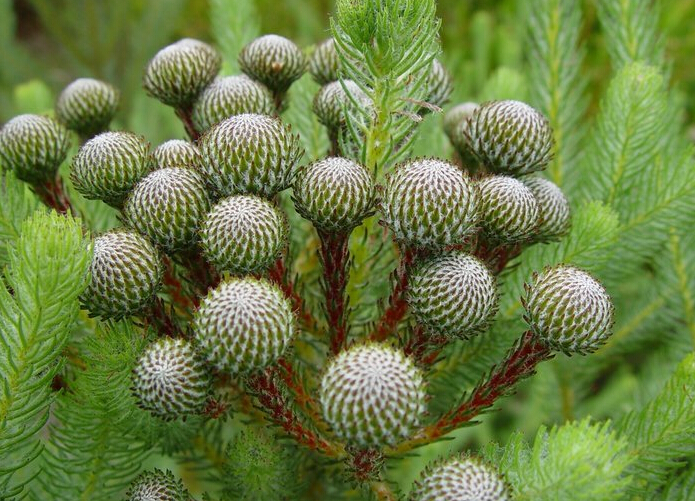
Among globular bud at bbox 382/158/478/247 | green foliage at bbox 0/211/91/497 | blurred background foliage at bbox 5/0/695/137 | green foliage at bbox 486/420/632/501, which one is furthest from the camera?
blurred background foliage at bbox 5/0/695/137

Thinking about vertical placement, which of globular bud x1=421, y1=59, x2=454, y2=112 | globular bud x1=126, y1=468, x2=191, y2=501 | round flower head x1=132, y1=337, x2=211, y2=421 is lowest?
globular bud x1=126, y1=468, x2=191, y2=501

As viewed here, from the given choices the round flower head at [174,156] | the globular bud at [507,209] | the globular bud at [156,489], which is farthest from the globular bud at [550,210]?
the globular bud at [156,489]

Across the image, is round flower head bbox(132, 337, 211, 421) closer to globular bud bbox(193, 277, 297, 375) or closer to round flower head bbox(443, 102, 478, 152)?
globular bud bbox(193, 277, 297, 375)

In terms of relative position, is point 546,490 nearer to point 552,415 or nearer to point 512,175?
point 512,175

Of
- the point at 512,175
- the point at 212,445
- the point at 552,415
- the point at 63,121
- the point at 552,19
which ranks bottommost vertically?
the point at 552,415

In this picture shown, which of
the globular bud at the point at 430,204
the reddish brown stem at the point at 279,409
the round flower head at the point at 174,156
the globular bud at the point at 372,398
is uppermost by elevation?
the globular bud at the point at 430,204

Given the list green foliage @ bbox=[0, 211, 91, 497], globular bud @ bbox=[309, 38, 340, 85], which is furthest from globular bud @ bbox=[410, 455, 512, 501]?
globular bud @ bbox=[309, 38, 340, 85]

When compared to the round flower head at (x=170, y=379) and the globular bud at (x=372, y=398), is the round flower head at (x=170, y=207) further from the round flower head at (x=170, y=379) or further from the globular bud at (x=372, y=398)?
the globular bud at (x=372, y=398)

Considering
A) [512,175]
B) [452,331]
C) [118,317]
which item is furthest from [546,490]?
[118,317]
